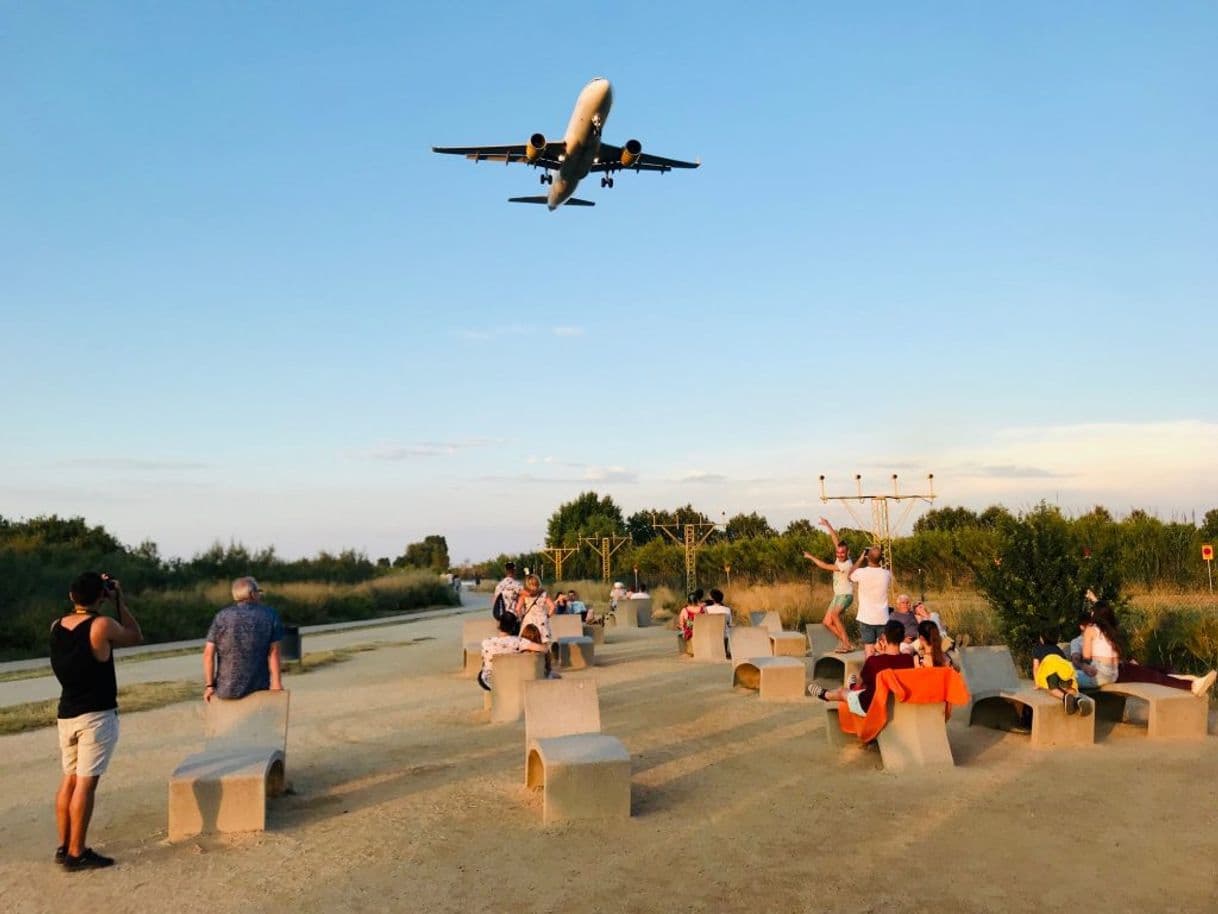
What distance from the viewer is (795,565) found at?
41.7 metres

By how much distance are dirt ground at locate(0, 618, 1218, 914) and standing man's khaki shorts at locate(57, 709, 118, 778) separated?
23.5 inches

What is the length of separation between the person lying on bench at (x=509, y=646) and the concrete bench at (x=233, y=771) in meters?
3.74

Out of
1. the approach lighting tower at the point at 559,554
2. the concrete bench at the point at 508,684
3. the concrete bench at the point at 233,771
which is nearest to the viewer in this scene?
the concrete bench at the point at 233,771

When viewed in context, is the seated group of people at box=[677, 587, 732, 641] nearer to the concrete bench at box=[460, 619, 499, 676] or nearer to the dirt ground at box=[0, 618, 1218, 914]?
the concrete bench at box=[460, 619, 499, 676]

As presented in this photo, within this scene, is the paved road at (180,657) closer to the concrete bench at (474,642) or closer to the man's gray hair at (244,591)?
the concrete bench at (474,642)

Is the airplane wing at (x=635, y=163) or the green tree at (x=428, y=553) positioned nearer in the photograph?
the airplane wing at (x=635, y=163)

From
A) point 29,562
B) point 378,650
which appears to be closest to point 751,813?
point 378,650

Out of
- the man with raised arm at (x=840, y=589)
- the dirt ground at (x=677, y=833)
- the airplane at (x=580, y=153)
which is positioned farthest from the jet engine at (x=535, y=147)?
the dirt ground at (x=677, y=833)

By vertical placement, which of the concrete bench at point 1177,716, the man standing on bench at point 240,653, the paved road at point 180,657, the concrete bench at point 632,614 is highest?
the man standing on bench at point 240,653

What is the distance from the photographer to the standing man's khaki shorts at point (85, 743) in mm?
5914

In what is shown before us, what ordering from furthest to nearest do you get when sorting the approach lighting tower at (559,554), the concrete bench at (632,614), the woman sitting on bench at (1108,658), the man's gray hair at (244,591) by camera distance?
the approach lighting tower at (559,554), the concrete bench at (632,614), the woman sitting on bench at (1108,658), the man's gray hair at (244,591)

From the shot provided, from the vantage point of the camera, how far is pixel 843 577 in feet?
45.2

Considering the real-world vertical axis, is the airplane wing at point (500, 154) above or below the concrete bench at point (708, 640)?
above

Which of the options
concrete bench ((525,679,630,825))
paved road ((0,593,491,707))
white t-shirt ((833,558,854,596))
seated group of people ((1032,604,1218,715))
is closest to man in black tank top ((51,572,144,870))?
concrete bench ((525,679,630,825))
